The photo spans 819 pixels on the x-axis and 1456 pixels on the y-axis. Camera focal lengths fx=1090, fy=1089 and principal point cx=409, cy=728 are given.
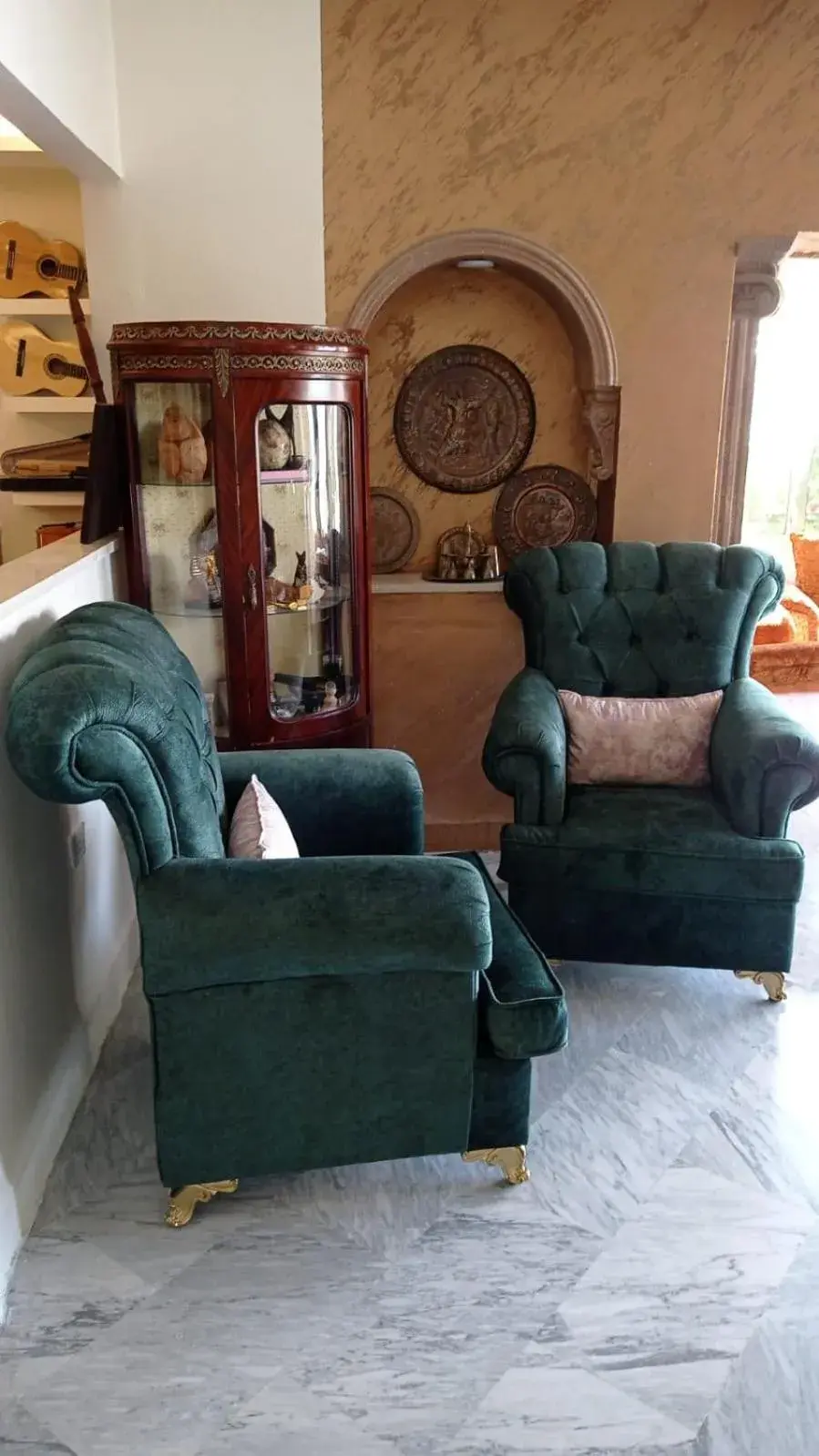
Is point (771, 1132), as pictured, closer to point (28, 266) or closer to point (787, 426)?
point (28, 266)

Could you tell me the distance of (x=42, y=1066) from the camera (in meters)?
2.16

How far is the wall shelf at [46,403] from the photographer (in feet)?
11.5

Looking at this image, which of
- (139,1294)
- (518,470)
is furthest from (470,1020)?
(518,470)

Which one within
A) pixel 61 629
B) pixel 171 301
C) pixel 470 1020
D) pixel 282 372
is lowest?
pixel 470 1020

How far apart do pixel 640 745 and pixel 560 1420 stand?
5.62 feet

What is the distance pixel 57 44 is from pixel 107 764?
1782 millimetres

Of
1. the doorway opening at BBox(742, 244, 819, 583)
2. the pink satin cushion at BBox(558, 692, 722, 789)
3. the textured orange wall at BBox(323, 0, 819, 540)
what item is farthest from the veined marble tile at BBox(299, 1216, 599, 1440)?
the doorway opening at BBox(742, 244, 819, 583)

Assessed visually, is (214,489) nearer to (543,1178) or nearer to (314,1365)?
(543,1178)

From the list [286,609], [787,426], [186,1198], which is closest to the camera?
[186,1198]

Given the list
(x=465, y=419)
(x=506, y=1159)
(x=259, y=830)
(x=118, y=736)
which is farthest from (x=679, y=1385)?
(x=465, y=419)

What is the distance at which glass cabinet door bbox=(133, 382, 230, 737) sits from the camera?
273cm

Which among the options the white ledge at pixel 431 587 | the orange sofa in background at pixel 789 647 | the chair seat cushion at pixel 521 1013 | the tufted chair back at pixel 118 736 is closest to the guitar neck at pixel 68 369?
the white ledge at pixel 431 587

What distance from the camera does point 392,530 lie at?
3.73 m

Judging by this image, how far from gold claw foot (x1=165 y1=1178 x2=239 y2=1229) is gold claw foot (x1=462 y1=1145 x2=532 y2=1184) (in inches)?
17.9
